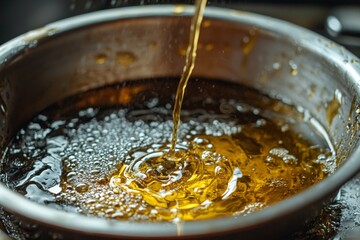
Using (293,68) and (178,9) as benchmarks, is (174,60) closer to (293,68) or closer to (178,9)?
(178,9)

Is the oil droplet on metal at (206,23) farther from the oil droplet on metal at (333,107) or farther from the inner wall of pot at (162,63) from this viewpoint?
the oil droplet on metal at (333,107)

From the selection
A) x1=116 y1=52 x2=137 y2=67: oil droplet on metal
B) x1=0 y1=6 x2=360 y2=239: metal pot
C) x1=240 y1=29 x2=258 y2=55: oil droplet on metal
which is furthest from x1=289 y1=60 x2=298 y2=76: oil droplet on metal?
x1=116 y1=52 x2=137 y2=67: oil droplet on metal

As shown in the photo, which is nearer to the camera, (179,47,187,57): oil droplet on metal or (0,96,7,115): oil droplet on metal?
(0,96,7,115): oil droplet on metal

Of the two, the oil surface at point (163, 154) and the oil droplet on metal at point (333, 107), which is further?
the oil droplet on metal at point (333, 107)

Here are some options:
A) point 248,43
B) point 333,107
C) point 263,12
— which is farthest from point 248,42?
point 263,12

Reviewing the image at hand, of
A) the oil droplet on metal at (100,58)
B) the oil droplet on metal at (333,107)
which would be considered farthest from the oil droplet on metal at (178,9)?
the oil droplet on metal at (333,107)

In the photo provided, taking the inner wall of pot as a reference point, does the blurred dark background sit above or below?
above

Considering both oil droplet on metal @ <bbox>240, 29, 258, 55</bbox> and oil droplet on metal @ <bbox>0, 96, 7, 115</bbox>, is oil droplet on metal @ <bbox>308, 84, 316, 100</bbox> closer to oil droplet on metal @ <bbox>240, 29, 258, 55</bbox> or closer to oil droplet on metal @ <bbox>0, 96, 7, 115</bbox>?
oil droplet on metal @ <bbox>240, 29, 258, 55</bbox>
